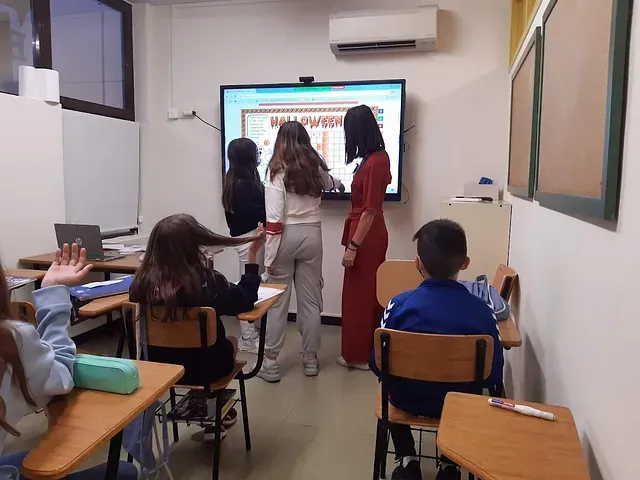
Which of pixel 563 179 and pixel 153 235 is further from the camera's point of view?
pixel 153 235

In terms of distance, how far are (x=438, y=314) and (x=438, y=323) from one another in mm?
29

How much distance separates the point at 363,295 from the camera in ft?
10.5

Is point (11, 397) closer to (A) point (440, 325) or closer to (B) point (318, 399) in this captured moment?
(A) point (440, 325)

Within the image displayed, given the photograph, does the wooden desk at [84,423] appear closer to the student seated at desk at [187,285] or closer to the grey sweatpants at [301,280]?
the student seated at desk at [187,285]

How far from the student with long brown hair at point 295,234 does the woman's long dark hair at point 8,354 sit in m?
2.02

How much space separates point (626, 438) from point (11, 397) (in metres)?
1.21

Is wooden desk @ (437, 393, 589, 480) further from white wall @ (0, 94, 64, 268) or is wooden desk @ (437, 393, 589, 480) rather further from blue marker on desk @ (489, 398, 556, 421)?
white wall @ (0, 94, 64, 268)

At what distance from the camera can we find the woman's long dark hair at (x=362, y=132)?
3.05 meters

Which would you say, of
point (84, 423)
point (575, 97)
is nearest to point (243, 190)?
point (575, 97)

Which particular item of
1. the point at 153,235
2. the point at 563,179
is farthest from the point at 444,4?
the point at 153,235

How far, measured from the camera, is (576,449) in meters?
1.07

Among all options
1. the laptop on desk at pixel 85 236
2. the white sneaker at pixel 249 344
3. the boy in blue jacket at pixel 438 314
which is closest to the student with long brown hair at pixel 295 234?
the white sneaker at pixel 249 344

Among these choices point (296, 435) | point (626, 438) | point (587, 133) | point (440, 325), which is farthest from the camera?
point (296, 435)

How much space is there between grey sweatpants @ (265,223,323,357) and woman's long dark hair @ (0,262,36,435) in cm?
206
